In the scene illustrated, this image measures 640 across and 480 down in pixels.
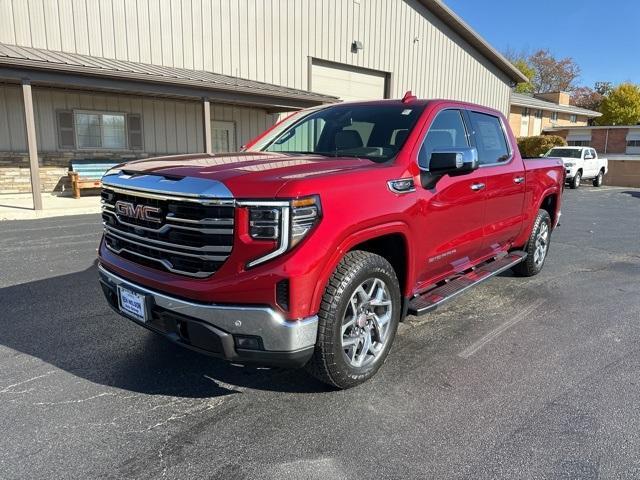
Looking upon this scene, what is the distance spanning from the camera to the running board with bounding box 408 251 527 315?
3.55 metres

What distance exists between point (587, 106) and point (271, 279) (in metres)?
73.4

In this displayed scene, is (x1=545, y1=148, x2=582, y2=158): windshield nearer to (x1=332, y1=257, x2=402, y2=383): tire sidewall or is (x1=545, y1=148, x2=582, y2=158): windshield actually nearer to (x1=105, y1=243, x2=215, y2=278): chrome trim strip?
(x1=332, y1=257, x2=402, y2=383): tire sidewall

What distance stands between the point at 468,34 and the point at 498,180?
70.3 ft

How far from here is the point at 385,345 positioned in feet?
10.9

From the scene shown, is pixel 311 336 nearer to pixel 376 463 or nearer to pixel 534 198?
pixel 376 463

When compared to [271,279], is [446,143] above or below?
above

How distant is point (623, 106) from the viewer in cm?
4747

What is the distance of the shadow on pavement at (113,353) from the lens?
10.5ft

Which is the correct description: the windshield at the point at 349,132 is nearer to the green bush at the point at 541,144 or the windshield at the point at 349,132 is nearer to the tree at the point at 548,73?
the green bush at the point at 541,144

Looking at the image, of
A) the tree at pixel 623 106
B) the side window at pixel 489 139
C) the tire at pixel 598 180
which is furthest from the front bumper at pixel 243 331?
the tree at pixel 623 106

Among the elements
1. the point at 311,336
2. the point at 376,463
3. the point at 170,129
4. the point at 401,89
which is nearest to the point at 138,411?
the point at 311,336

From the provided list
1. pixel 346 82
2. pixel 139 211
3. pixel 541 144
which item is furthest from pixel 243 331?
pixel 541 144

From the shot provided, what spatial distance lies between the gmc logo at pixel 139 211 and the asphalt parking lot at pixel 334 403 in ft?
3.72

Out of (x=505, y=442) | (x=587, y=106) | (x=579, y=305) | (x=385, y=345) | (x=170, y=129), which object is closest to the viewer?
(x=505, y=442)
